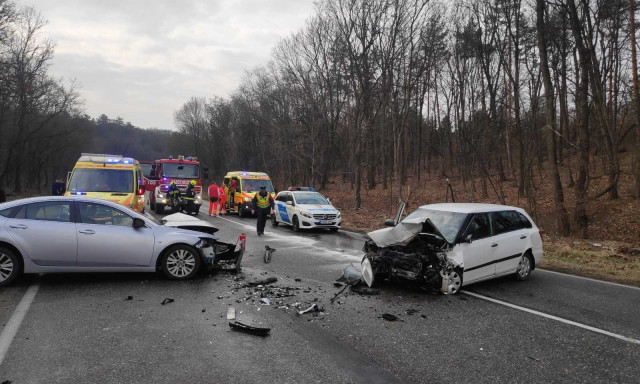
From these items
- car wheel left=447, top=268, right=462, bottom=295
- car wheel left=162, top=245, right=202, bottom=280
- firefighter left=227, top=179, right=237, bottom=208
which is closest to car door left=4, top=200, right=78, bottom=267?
car wheel left=162, top=245, right=202, bottom=280

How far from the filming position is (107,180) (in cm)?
1247

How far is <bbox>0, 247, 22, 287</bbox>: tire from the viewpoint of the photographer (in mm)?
6445

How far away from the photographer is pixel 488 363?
414cm

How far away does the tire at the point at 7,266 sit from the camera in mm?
6445

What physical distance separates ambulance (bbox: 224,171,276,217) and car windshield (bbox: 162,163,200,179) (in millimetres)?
2115

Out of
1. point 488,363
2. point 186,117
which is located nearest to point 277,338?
point 488,363

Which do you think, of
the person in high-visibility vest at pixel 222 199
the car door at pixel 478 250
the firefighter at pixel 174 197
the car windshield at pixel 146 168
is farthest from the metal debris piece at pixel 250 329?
the car windshield at pixel 146 168

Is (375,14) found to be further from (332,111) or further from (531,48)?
(332,111)

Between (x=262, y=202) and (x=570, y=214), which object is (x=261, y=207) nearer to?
(x=262, y=202)

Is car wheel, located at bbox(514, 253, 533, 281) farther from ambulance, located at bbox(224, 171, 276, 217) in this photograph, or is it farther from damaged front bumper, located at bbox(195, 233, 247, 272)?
ambulance, located at bbox(224, 171, 276, 217)

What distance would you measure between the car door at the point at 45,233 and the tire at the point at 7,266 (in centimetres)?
19

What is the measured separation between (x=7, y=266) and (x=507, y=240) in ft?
28.2

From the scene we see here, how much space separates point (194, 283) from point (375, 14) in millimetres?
21721

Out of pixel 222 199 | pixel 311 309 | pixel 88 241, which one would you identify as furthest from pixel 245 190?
pixel 311 309
